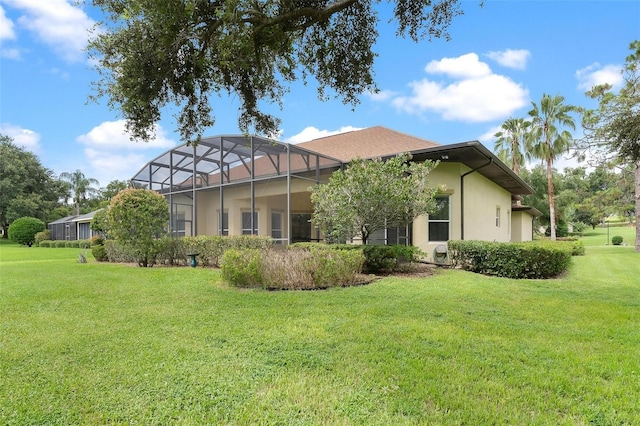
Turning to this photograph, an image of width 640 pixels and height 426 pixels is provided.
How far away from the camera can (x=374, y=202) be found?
31.2 ft

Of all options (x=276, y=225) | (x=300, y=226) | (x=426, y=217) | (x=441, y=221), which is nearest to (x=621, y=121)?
(x=441, y=221)

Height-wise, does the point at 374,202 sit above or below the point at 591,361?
above

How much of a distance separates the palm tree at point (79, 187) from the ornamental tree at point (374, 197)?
2242 inches

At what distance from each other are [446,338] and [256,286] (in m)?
4.53

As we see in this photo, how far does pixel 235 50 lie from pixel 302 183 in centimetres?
1114

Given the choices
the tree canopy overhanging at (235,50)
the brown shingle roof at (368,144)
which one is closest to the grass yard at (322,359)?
the tree canopy overhanging at (235,50)

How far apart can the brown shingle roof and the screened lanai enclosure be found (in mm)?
2216

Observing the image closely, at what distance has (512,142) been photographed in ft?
85.7

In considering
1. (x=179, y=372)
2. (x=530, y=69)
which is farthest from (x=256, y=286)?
(x=530, y=69)

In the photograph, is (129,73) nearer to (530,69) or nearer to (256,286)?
(256,286)

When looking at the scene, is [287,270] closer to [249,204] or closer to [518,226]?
[249,204]

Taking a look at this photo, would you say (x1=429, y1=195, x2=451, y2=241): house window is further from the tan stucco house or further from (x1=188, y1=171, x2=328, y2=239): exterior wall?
(x1=188, y1=171, x2=328, y2=239): exterior wall

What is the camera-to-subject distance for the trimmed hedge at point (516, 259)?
9.31 metres

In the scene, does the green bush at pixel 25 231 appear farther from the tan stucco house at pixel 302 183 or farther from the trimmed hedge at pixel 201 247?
the trimmed hedge at pixel 201 247
